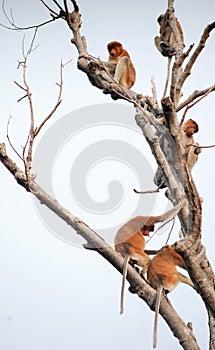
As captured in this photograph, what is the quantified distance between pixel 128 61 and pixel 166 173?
353 cm

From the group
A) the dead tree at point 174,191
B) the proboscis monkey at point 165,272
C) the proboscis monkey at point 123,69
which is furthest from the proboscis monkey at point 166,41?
the proboscis monkey at point 165,272

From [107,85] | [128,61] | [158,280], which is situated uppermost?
[128,61]

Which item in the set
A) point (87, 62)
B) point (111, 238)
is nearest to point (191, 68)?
point (87, 62)

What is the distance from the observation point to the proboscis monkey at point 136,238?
183 inches

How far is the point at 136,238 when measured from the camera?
4805 millimetres

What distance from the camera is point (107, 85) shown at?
4922 mm

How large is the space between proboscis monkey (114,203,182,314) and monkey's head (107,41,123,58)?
311 cm

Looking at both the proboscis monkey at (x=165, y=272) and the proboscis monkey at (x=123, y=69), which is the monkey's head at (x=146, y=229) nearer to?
the proboscis monkey at (x=165, y=272)

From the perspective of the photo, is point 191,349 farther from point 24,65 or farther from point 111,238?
point 24,65

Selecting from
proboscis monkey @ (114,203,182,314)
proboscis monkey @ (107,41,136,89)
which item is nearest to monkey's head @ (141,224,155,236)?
proboscis monkey @ (114,203,182,314)

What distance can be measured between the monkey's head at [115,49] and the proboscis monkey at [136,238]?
3112mm

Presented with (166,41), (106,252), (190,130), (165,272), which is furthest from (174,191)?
(166,41)

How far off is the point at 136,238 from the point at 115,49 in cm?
349

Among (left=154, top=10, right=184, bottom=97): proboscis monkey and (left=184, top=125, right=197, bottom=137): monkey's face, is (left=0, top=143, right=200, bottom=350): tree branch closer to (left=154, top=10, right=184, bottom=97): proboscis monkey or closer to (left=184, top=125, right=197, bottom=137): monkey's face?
(left=184, top=125, right=197, bottom=137): monkey's face
